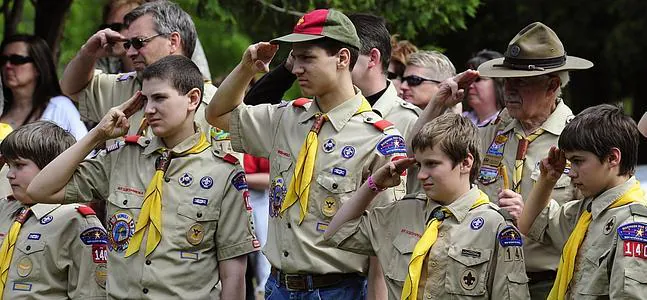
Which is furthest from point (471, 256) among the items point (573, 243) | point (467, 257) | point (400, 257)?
point (573, 243)

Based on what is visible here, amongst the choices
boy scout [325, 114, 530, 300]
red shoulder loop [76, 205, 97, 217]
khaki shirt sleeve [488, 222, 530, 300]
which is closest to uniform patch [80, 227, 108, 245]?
red shoulder loop [76, 205, 97, 217]

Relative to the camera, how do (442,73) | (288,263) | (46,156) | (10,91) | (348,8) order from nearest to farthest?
(288,263) → (46,156) → (442,73) → (10,91) → (348,8)

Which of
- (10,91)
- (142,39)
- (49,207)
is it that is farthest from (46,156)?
(10,91)

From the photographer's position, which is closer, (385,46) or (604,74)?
(385,46)

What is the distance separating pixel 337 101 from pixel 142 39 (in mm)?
1444

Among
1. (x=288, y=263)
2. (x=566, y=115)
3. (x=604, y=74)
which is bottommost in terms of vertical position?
(x=604, y=74)

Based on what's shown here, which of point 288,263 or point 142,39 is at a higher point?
point 142,39

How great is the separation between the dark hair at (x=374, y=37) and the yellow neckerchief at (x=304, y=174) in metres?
0.96

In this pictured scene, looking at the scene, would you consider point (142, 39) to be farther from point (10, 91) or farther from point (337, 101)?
point (10, 91)

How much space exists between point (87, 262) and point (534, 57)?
2.54m

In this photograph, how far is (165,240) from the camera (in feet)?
Result: 21.8

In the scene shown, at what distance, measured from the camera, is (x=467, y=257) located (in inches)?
235

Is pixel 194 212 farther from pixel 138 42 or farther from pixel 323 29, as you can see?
pixel 138 42

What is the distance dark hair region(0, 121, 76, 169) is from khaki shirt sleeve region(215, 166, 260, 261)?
41.8 inches
